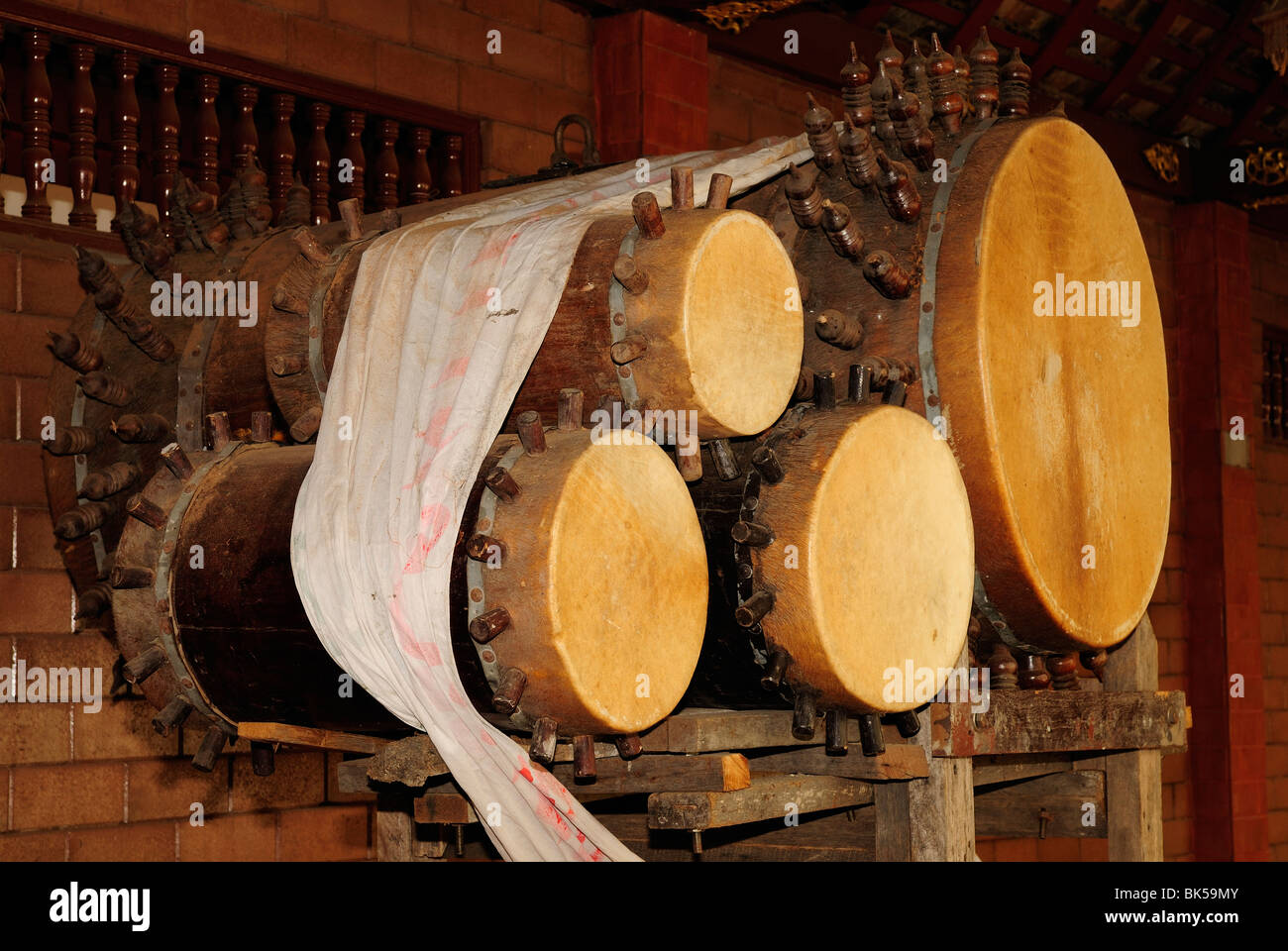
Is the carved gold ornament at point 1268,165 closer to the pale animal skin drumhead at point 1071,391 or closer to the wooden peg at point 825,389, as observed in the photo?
the pale animal skin drumhead at point 1071,391

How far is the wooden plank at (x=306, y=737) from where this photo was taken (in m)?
3.07

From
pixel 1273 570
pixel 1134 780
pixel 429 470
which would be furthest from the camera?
pixel 1273 570

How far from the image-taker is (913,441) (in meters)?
2.96

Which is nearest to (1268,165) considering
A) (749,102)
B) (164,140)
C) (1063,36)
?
(1063,36)

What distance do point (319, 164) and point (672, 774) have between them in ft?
9.16

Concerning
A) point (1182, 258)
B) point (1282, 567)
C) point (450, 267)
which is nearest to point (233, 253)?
point (450, 267)

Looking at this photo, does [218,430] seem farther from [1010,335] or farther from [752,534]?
[1010,335]

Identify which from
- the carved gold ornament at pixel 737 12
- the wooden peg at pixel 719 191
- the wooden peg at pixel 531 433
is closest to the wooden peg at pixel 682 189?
the wooden peg at pixel 719 191

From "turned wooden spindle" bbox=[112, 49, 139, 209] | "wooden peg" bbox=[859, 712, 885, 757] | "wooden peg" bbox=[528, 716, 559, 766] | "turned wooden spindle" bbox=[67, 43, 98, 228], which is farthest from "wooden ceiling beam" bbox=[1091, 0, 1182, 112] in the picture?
"wooden peg" bbox=[528, 716, 559, 766]

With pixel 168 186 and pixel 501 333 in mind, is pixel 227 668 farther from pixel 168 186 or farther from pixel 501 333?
pixel 168 186

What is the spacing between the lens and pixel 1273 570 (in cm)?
905

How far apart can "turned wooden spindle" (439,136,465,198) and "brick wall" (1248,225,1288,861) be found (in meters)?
5.50

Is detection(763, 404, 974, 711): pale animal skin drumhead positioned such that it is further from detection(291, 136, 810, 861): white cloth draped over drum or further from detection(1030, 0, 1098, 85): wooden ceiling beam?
detection(1030, 0, 1098, 85): wooden ceiling beam

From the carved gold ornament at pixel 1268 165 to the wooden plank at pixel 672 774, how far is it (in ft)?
22.0
